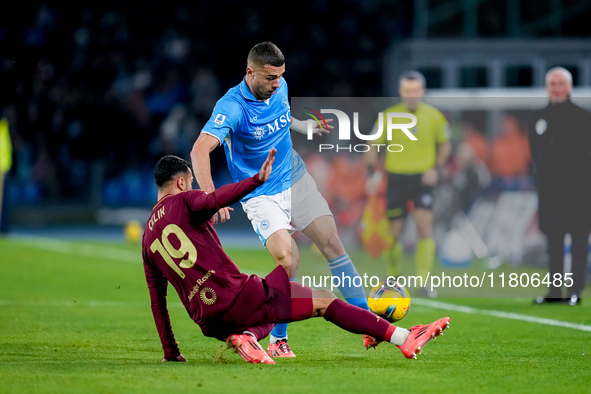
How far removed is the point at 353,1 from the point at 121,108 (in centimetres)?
691

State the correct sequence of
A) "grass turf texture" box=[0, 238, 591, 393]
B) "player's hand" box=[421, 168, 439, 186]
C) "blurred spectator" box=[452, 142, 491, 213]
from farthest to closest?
"blurred spectator" box=[452, 142, 491, 213] → "player's hand" box=[421, 168, 439, 186] → "grass turf texture" box=[0, 238, 591, 393]

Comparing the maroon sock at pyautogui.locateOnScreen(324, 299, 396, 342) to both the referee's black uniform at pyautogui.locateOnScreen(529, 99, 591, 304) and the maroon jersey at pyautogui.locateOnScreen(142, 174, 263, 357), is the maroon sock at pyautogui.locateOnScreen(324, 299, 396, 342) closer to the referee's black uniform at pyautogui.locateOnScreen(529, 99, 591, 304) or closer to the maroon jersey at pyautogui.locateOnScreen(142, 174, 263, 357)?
the maroon jersey at pyautogui.locateOnScreen(142, 174, 263, 357)

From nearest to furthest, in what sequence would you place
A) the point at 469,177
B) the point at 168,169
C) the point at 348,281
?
the point at 168,169, the point at 348,281, the point at 469,177

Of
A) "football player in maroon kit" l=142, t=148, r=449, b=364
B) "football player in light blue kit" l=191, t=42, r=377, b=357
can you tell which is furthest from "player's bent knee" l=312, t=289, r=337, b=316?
"football player in light blue kit" l=191, t=42, r=377, b=357

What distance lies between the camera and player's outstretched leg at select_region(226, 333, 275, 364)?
584 centimetres

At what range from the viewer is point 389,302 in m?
7.07

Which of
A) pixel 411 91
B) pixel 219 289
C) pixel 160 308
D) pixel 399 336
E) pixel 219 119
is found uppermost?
pixel 411 91

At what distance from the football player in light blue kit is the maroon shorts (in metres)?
0.62

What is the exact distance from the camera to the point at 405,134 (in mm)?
11070

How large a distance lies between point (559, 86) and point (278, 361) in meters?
5.42

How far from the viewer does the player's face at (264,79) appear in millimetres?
6508

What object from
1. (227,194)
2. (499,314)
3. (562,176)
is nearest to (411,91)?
(562,176)

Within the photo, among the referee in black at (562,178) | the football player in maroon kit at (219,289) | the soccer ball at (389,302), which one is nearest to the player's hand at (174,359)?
the football player in maroon kit at (219,289)

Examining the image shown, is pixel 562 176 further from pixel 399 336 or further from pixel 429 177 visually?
pixel 399 336
